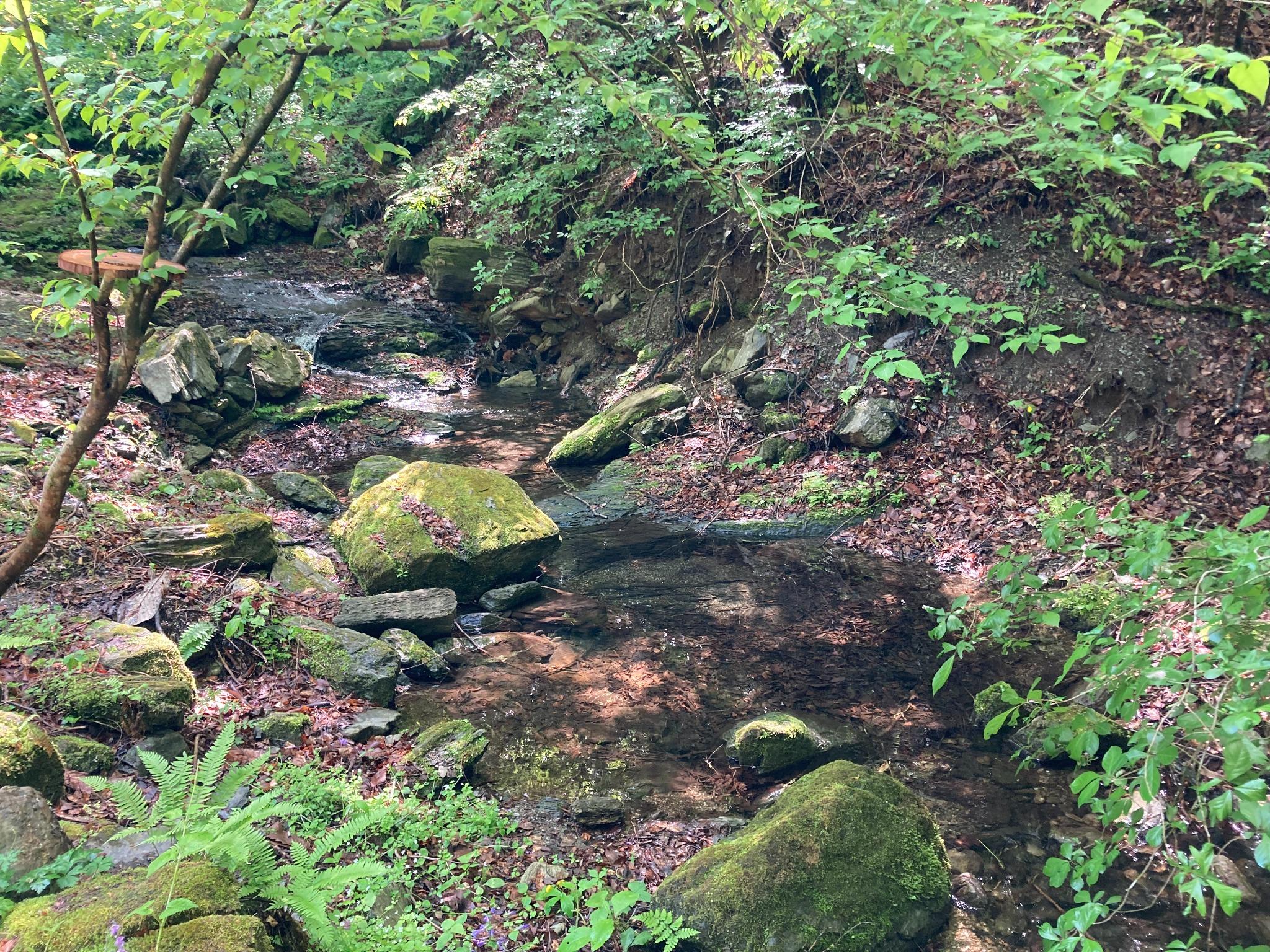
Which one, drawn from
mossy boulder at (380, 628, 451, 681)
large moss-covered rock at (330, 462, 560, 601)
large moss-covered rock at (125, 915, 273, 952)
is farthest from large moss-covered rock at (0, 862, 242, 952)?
large moss-covered rock at (330, 462, 560, 601)

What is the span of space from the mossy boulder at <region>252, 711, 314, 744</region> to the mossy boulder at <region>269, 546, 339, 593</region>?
6.08 feet

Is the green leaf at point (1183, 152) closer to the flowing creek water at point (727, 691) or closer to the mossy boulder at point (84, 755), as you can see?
the flowing creek water at point (727, 691)

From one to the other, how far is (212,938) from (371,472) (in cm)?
733

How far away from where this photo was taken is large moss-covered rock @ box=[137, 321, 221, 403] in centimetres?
927

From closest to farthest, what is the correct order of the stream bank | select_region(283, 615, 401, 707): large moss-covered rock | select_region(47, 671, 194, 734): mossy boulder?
select_region(47, 671, 194, 734): mossy boulder < the stream bank < select_region(283, 615, 401, 707): large moss-covered rock

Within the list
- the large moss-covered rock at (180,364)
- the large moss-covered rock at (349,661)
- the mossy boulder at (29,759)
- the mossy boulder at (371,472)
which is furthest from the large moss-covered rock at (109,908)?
the large moss-covered rock at (180,364)

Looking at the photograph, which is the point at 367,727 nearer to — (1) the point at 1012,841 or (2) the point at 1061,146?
(1) the point at 1012,841

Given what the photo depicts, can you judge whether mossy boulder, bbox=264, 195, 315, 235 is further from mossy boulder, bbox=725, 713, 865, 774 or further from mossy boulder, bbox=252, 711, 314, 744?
mossy boulder, bbox=725, 713, 865, 774

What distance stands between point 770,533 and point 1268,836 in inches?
265

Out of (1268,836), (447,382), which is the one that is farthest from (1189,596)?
(447,382)

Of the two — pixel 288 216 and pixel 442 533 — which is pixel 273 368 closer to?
pixel 442 533

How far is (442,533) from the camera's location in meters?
7.08

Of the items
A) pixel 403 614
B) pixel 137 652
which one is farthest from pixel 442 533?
pixel 137 652

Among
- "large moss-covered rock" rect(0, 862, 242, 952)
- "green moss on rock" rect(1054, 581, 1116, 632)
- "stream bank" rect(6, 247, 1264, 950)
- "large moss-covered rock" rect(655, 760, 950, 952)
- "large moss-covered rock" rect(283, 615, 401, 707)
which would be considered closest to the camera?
"large moss-covered rock" rect(0, 862, 242, 952)
